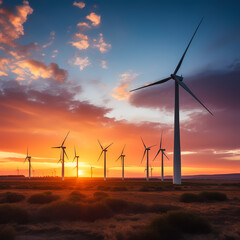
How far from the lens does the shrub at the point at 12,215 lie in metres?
17.8

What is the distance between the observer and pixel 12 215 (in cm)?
1825

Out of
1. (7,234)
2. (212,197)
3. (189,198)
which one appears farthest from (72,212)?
(212,197)

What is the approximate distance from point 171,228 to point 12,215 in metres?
12.5

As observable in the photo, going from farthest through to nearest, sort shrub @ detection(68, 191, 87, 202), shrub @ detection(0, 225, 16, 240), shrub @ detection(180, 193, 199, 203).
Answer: shrub @ detection(180, 193, 199, 203) < shrub @ detection(68, 191, 87, 202) < shrub @ detection(0, 225, 16, 240)

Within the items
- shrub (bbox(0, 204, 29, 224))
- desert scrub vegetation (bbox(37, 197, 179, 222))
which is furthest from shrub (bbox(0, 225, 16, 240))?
desert scrub vegetation (bbox(37, 197, 179, 222))

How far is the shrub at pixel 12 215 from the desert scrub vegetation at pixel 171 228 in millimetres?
9051

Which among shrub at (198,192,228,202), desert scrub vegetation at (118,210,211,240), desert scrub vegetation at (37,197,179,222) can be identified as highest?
desert scrub vegetation at (118,210,211,240)

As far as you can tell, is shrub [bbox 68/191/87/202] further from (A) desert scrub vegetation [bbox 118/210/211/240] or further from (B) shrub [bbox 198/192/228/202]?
(B) shrub [bbox 198/192/228/202]

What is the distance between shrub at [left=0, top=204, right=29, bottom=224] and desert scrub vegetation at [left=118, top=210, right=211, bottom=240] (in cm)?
905

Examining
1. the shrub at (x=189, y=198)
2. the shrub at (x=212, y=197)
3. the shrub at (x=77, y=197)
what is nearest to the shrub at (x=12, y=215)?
the shrub at (x=77, y=197)

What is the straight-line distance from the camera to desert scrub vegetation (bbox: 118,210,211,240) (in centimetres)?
1270

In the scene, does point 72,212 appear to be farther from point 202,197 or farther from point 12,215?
point 202,197

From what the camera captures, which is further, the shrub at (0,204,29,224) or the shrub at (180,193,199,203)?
the shrub at (180,193,199,203)

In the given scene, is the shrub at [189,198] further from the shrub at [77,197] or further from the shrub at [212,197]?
the shrub at [77,197]
